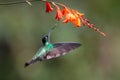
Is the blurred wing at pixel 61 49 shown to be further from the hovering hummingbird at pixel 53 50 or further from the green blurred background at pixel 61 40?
the green blurred background at pixel 61 40

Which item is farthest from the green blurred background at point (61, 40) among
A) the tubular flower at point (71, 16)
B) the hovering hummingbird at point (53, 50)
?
the hovering hummingbird at point (53, 50)

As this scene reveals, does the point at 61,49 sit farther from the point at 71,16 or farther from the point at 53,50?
the point at 71,16

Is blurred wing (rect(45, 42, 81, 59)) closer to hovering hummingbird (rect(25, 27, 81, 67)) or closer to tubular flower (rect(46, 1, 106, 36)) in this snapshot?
hovering hummingbird (rect(25, 27, 81, 67))

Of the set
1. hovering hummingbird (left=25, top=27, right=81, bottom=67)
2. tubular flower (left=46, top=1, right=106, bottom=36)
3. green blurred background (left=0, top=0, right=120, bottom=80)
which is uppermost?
tubular flower (left=46, top=1, right=106, bottom=36)

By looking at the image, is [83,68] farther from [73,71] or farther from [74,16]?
[74,16]

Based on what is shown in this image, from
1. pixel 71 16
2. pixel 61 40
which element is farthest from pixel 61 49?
pixel 61 40

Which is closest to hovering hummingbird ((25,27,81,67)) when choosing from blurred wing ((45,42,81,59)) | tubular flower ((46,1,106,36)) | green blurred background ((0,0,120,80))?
blurred wing ((45,42,81,59))

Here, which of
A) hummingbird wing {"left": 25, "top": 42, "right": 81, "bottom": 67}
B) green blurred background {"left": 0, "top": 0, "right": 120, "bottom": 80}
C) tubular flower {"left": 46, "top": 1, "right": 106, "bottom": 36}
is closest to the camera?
hummingbird wing {"left": 25, "top": 42, "right": 81, "bottom": 67}

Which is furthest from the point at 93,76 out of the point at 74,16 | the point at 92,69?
the point at 74,16
